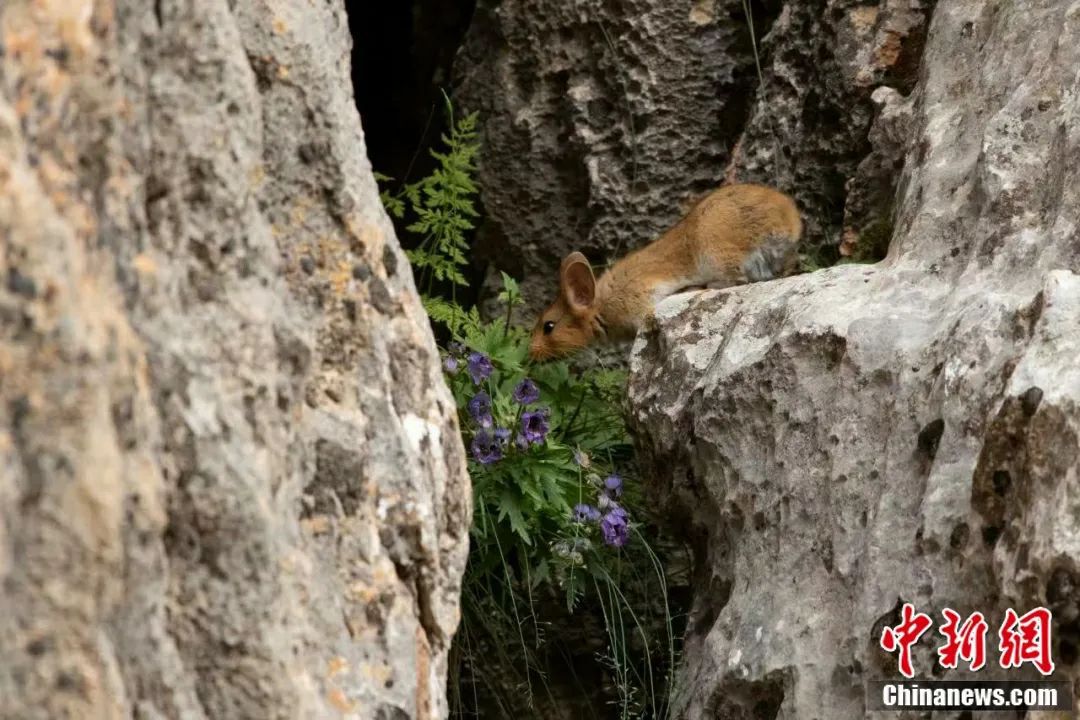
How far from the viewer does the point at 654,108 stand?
7.53 m

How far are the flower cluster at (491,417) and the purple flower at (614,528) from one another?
1.39ft

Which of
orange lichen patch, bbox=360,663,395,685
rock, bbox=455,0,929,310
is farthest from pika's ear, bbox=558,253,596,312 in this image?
orange lichen patch, bbox=360,663,395,685

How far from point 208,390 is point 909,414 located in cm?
223

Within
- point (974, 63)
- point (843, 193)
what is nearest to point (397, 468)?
point (974, 63)

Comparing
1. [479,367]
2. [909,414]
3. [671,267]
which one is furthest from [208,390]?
[671,267]

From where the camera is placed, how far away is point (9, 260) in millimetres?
2230

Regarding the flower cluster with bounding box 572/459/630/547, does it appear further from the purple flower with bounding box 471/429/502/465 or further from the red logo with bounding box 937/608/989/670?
the red logo with bounding box 937/608/989/670

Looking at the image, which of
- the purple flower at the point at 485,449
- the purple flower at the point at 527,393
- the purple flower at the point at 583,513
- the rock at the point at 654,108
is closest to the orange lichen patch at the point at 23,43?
the purple flower at the point at 485,449

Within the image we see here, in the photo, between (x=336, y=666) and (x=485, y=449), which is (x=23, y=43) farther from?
(x=485, y=449)

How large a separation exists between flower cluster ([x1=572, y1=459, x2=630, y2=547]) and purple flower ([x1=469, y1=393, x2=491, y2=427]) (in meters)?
0.40

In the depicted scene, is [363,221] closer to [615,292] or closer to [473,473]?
[473,473]

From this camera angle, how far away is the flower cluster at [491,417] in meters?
5.52

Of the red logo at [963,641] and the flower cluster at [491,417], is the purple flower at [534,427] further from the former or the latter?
the red logo at [963,641]

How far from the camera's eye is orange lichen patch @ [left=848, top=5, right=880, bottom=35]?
666 cm
